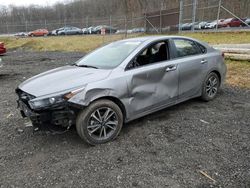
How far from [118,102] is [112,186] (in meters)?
1.36

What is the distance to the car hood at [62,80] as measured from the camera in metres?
3.43

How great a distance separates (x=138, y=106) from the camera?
3959 mm

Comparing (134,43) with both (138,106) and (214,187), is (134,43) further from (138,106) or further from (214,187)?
(214,187)

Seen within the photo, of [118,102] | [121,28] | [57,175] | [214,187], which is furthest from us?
[121,28]

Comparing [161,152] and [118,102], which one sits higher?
[118,102]

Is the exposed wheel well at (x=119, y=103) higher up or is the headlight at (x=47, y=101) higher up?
the headlight at (x=47, y=101)

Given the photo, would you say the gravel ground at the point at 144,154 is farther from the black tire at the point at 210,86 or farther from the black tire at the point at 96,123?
the black tire at the point at 210,86

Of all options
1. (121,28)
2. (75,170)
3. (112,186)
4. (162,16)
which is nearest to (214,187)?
(112,186)

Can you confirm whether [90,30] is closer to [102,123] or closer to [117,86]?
[117,86]

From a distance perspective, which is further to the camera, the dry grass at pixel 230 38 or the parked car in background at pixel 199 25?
the parked car in background at pixel 199 25

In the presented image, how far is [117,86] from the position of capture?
3656 mm

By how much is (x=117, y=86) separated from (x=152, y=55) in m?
1.12

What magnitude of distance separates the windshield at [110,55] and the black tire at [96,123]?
0.70 meters

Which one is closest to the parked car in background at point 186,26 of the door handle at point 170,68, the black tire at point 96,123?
the door handle at point 170,68
